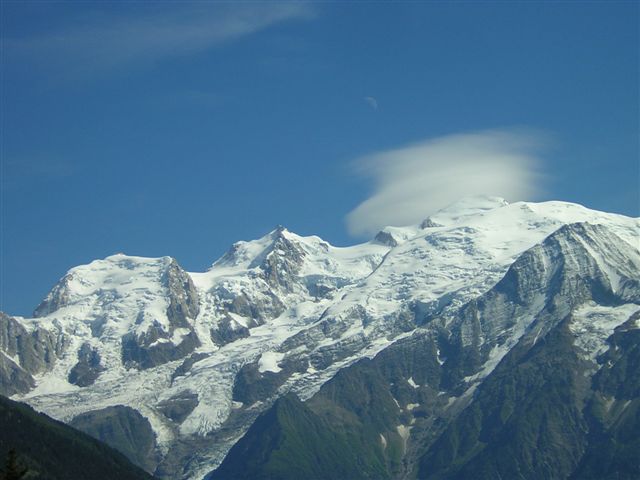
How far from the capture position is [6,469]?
12750 cm
